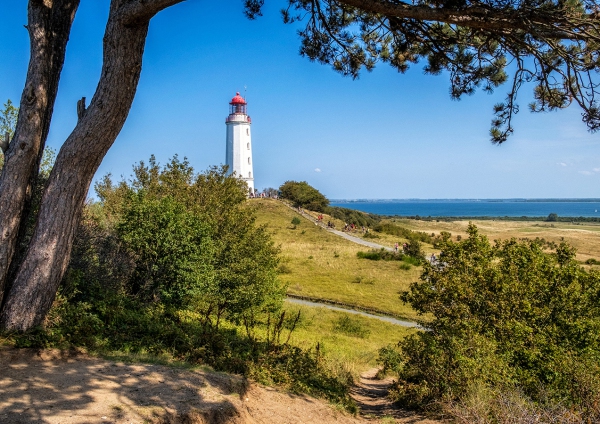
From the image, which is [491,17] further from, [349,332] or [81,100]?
[349,332]

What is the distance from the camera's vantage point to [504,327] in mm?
9523

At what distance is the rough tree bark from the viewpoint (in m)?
7.00

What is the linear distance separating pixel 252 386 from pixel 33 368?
11.1 ft

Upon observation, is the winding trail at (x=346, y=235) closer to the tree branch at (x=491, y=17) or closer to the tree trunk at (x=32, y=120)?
the tree branch at (x=491, y=17)

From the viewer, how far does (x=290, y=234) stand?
60312mm

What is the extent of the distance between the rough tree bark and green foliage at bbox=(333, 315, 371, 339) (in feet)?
62.4

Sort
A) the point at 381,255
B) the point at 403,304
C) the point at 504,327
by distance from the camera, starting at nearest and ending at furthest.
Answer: the point at 504,327
the point at 403,304
the point at 381,255

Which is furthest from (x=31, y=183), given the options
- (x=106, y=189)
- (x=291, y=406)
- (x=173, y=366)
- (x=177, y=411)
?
(x=106, y=189)

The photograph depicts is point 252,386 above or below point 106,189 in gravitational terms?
below

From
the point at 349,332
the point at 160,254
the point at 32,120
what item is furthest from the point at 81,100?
the point at 349,332

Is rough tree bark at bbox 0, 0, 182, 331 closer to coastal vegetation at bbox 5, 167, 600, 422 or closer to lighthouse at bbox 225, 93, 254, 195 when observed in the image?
coastal vegetation at bbox 5, 167, 600, 422

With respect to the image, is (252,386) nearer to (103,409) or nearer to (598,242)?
(103,409)

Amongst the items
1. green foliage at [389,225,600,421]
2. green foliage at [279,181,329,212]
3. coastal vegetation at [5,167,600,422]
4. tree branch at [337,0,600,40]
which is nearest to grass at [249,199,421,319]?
coastal vegetation at [5,167,600,422]

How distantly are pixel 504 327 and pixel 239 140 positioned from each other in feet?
199
